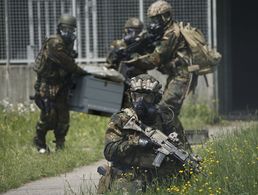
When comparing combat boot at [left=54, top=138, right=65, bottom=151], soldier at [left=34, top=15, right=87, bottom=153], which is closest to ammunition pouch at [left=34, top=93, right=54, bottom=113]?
soldier at [left=34, top=15, right=87, bottom=153]

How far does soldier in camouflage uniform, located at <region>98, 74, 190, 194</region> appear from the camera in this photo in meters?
7.98

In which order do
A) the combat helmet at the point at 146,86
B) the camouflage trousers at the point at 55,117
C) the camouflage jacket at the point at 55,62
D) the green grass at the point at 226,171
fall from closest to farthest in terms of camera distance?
1. the green grass at the point at 226,171
2. the combat helmet at the point at 146,86
3. the camouflage jacket at the point at 55,62
4. the camouflage trousers at the point at 55,117

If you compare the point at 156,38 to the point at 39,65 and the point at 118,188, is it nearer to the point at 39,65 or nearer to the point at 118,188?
the point at 39,65

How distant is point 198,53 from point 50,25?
4.81 m

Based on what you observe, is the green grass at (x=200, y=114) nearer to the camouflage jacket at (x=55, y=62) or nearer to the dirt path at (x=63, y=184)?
the camouflage jacket at (x=55, y=62)

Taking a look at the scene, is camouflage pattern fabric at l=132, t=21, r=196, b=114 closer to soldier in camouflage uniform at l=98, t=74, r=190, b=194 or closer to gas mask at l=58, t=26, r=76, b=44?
gas mask at l=58, t=26, r=76, b=44

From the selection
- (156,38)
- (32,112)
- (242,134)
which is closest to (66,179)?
(242,134)

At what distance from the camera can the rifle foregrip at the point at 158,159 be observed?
7.83 m

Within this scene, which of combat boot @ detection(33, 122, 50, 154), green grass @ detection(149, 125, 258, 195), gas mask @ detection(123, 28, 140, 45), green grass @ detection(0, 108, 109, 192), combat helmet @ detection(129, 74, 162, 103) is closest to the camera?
green grass @ detection(149, 125, 258, 195)

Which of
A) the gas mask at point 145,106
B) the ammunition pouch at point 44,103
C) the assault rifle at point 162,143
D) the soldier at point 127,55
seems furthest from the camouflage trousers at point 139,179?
the soldier at point 127,55

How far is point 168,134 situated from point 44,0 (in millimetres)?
8208

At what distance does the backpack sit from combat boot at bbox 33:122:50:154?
2172mm

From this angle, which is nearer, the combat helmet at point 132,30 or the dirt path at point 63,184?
the dirt path at point 63,184

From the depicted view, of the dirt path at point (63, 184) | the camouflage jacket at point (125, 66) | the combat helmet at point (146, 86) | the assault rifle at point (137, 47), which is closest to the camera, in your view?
the combat helmet at point (146, 86)
